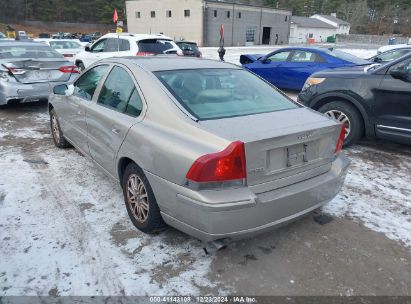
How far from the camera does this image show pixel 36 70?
293 inches

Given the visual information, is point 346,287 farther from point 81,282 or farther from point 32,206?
point 32,206

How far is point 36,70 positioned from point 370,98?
645cm

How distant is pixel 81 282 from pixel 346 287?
1.98 m

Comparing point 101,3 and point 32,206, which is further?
point 101,3

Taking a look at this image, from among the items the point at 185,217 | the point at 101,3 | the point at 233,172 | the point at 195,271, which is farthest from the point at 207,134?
the point at 101,3

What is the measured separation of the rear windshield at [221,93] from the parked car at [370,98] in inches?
91.0

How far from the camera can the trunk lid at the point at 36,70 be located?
727 cm

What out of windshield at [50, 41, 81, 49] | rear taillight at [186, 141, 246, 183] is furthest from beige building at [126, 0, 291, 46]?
rear taillight at [186, 141, 246, 183]

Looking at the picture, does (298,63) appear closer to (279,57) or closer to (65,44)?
(279,57)

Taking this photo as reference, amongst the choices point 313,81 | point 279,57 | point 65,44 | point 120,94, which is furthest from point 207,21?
point 120,94

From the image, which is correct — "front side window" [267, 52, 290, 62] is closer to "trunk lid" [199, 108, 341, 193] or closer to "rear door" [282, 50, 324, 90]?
"rear door" [282, 50, 324, 90]

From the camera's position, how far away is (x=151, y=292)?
8.39ft

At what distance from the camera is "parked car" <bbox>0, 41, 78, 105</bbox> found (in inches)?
284

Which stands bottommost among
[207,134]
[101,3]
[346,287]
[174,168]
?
[346,287]
